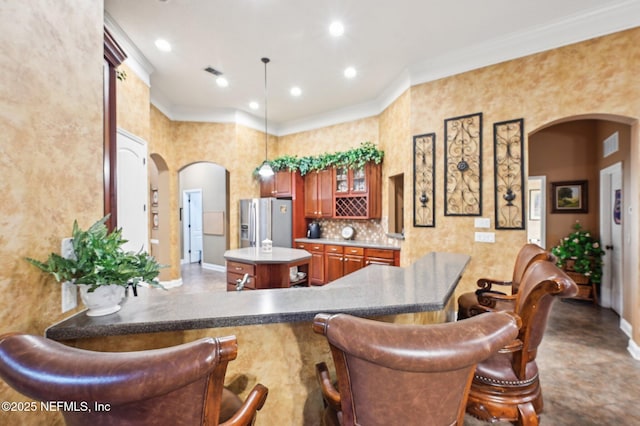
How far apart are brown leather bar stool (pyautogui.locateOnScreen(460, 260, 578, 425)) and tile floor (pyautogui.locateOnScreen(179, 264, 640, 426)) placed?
2.83ft

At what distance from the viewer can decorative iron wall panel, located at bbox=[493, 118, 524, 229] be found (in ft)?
10.6

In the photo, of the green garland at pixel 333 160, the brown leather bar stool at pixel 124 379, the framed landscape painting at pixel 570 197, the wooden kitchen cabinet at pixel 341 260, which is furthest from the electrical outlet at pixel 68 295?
the framed landscape painting at pixel 570 197

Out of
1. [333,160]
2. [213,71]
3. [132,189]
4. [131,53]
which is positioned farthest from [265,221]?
[131,53]

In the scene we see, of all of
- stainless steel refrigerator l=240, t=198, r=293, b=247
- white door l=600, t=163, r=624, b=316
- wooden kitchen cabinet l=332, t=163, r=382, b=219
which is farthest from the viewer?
stainless steel refrigerator l=240, t=198, r=293, b=247

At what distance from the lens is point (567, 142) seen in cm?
450

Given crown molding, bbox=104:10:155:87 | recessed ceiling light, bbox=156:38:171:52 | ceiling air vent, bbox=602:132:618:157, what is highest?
recessed ceiling light, bbox=156:38:171:52

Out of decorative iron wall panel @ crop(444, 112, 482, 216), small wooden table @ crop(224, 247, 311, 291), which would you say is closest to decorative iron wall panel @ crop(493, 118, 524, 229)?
decorative iron wall panel @ crop(444, 112, 482, 216)

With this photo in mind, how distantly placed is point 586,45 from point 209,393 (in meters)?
4.41

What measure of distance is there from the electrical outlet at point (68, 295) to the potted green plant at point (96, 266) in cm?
6

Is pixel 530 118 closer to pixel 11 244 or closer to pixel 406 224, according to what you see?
pixel 406 224

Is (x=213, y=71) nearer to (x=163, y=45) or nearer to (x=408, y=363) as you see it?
(x=163, y=45)

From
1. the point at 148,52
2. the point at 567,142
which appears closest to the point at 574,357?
the point at 567,142

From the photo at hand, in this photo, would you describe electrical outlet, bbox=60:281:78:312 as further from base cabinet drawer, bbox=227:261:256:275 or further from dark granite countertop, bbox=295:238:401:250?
dark granite countertop, bbox=295:238:401:250

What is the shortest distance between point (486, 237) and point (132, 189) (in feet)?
14.0
